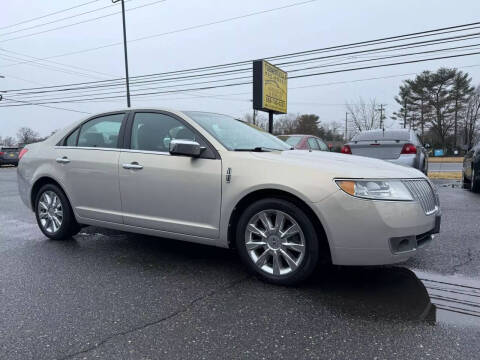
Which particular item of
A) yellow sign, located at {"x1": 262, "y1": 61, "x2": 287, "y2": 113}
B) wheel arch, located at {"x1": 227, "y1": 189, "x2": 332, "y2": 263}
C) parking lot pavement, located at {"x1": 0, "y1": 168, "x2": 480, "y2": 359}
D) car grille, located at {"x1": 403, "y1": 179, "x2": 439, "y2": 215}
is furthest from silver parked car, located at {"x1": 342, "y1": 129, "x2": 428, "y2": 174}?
yellow sign, located at {"x1": 262, "y1": 61, "x2": 287, "y2": 113}

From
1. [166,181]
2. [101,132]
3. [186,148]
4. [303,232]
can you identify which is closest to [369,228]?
[303,232]

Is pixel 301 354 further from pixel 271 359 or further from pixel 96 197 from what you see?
pixel 96 197

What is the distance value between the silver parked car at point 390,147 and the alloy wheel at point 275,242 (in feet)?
18.3

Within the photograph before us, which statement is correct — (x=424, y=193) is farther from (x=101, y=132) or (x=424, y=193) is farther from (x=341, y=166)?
(x=101, y=132)

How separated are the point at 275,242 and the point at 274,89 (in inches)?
587

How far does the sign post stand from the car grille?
12898mm

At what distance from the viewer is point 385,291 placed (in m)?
3.19

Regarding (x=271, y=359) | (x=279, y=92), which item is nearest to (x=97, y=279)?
(x=271, y=359)

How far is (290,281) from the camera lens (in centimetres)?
325

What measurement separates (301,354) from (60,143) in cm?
390

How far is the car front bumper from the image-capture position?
9.70 feet

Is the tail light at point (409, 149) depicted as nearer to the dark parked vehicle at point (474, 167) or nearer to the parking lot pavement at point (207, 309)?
the dark parked vehicle at point (474, 167)

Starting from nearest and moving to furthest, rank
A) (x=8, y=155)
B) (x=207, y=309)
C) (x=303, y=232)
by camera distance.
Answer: (x=207, y=309)
(x=303, y=232)
(x=8, y=155)

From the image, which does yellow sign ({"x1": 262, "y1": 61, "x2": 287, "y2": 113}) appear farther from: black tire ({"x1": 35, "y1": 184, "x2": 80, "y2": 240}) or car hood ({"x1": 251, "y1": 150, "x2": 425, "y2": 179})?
car hood ({"x1": 251, "y1": 150, "x2": 425, "y2": 179})
